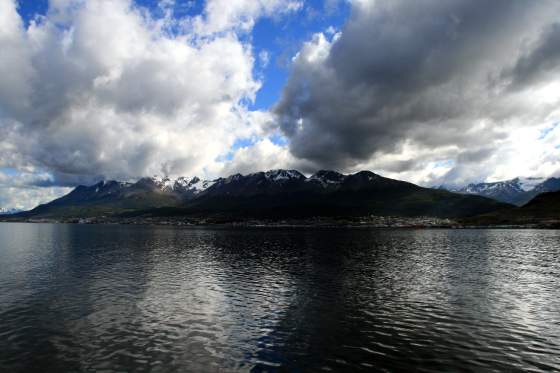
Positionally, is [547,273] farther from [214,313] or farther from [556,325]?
[214,313]

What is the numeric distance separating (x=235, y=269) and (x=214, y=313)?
121 feet

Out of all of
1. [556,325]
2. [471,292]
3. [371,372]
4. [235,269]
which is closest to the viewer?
[371,372]

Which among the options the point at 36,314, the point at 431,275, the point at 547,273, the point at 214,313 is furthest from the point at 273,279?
the point at 547,273

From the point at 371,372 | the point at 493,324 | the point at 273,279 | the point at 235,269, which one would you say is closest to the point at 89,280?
the point at 235,269

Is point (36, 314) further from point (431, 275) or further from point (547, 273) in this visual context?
point (547, 273)

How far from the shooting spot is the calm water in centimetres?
2952

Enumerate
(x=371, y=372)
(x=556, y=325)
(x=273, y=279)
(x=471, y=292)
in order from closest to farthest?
(x=371, y=372), (x=556, y=325), (x=471, y=292), (x=273, y=279)

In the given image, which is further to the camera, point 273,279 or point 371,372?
point 273,279

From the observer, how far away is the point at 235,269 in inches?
3189

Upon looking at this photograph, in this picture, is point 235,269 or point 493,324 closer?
point 493,324

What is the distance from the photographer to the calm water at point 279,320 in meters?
29.5

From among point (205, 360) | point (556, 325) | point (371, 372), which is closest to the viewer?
point (371, 372)

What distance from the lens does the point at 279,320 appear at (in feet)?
136

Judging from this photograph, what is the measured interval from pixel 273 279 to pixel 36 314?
39770mm
